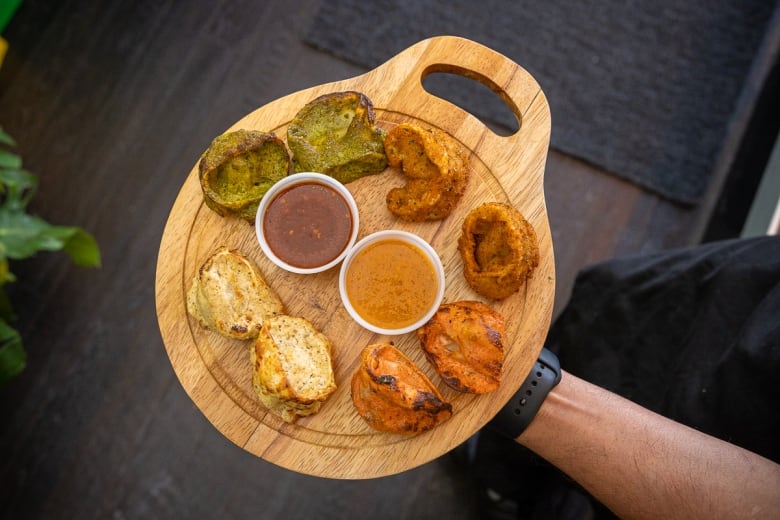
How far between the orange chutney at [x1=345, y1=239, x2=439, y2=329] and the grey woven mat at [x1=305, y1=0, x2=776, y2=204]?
4.97ft

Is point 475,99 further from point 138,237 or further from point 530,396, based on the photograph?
point 138,237

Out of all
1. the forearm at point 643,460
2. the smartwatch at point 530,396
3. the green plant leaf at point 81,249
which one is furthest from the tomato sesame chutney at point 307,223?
the forearm at point 643,460

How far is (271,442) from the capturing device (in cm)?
205

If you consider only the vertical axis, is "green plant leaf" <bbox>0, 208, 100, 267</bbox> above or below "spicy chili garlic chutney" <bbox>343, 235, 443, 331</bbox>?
below

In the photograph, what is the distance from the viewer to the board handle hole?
10.6ft

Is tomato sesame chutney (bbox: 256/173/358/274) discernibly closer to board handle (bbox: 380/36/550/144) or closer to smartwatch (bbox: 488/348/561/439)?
board handle (bbox: 380/36/550/144)

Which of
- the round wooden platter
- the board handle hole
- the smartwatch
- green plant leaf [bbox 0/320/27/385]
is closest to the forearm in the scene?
the smartwatch

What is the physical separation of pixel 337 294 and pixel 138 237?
1.75m

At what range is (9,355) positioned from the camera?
2105 millimetres

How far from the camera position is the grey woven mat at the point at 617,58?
10.6 feet

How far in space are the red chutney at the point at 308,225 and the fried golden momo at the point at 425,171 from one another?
8.3 inches

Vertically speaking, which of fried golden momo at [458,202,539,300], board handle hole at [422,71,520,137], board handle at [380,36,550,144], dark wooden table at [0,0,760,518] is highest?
board handle at [380,36,550,144]

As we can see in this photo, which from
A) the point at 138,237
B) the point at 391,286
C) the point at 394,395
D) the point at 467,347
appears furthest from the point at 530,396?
the point at 138,237

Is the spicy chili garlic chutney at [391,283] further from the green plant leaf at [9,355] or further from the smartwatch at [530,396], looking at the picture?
the green plant leaf at [9,355]
